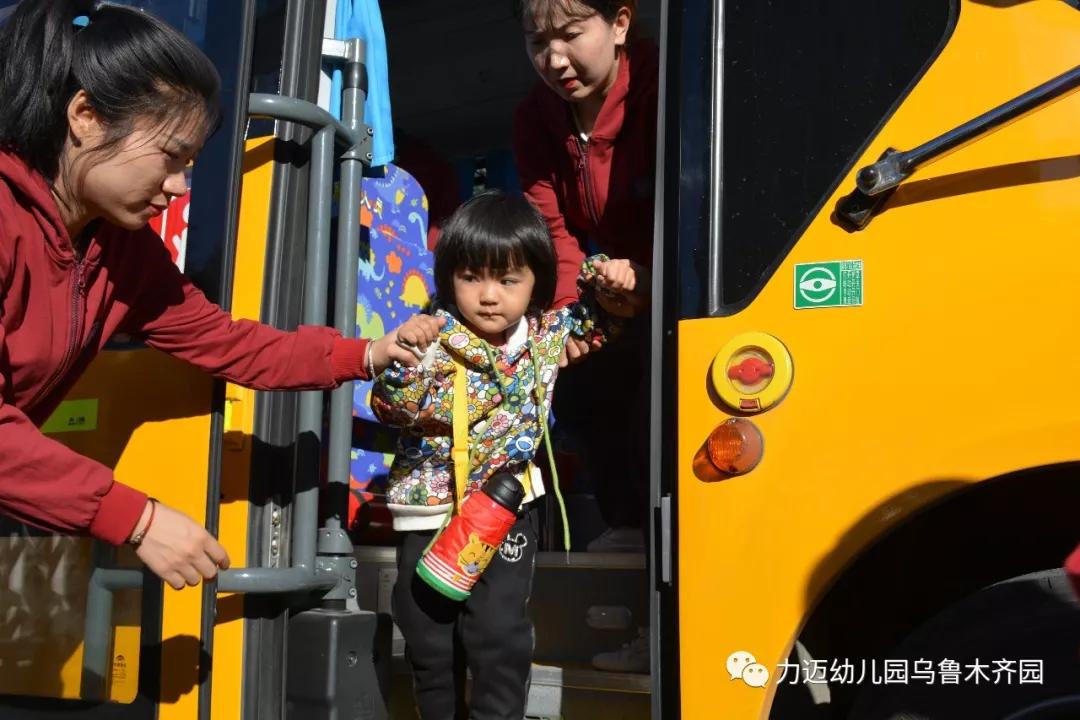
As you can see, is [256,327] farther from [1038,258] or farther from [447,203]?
[447,203]

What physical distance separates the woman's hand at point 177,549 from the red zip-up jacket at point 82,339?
0.04m

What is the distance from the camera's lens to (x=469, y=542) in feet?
6.84

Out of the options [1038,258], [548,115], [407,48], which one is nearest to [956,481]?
[1038,258]

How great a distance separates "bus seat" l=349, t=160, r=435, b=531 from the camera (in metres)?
2.73

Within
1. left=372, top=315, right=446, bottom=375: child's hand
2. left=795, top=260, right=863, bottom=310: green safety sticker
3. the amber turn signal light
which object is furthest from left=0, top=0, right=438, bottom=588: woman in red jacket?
left=795, top=260, right=863, bottom=310: green safety sticker

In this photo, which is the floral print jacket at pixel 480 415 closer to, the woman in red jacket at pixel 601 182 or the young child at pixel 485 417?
the young child at pixel 485 417

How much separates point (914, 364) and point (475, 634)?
107 cm

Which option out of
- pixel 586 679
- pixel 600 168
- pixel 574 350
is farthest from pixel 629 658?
pixel 600 168

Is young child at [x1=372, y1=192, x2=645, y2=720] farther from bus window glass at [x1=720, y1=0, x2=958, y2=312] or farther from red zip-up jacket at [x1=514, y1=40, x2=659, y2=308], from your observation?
bus window glass at [x1=720, y1=0, x2=958, y2=312]

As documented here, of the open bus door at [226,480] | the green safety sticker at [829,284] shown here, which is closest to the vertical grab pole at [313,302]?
the open bus door at [226,480]

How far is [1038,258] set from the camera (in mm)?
1475

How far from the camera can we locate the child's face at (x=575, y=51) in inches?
93.6

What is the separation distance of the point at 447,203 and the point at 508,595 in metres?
1.76

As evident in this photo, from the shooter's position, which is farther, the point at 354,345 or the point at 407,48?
the point at 407,48
